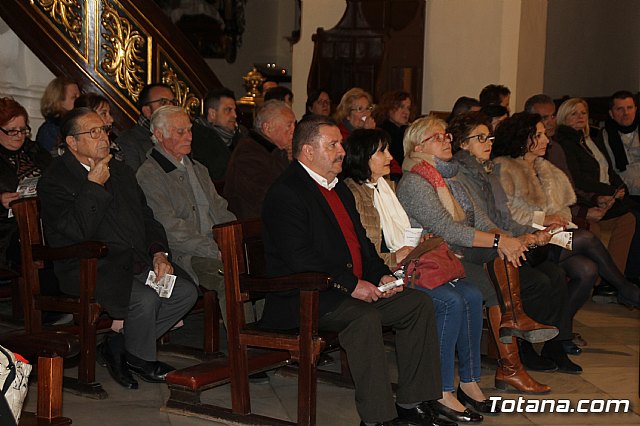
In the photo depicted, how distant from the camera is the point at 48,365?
9.61ft

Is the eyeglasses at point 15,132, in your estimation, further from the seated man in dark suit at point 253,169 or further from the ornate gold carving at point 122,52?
the ornate gold carving at point 122,52

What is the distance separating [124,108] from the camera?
297 inches

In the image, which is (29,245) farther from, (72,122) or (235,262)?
(235,262)

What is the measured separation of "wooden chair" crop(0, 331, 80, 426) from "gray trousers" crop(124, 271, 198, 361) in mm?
1690

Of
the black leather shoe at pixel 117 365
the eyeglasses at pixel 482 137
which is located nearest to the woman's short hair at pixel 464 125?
the eyeglasses at pixel 482 137

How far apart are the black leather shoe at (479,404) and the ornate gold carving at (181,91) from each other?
387 cm

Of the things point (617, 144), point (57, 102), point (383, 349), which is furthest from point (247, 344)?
point (617, 144)

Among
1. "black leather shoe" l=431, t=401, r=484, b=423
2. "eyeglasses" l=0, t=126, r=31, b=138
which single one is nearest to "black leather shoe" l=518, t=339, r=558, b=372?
"black leather shoe" l=431, t=401, r=484, b=423

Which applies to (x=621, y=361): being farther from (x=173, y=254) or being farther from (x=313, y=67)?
(x=313, y=67)

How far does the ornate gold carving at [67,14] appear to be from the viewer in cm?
731

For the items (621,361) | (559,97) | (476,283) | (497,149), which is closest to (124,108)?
(497,149)

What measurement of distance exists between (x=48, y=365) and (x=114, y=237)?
6.11 ft

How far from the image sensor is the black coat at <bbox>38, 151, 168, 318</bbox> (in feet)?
15.0

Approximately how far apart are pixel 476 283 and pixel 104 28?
3.80m
